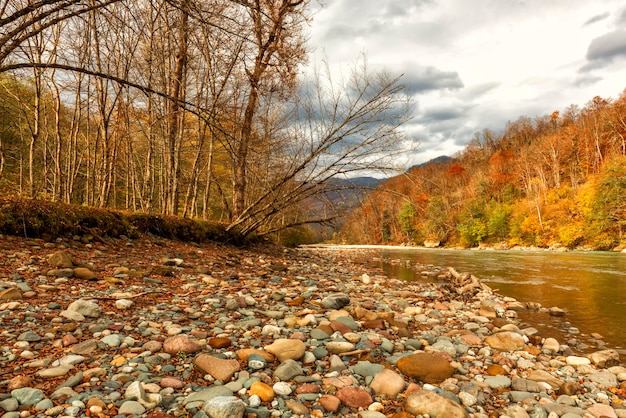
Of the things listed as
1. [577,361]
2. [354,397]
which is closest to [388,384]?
[354,397]

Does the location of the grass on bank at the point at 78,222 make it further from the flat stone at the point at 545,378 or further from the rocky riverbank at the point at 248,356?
the flat stone at the point at 545,378

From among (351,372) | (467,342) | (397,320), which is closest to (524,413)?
(351,372)

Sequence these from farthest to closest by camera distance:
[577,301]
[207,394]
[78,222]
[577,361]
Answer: [577,301]
[78,222]
[577,361]
[207,394]

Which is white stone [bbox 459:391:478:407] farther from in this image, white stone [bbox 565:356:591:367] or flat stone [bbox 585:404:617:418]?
white stone [bbox 565:356:591:367]

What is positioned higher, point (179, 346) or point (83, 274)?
point (83, 274)

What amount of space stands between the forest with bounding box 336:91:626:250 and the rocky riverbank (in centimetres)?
2169

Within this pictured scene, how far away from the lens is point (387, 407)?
91.7 inches

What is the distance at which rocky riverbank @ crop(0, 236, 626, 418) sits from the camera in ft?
7.08

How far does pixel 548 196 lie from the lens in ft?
145

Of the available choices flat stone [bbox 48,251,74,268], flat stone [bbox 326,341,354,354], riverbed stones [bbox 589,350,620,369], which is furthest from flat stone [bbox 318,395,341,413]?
flat stone [bbox 48,251,74,268]

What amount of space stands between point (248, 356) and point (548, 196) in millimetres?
51868

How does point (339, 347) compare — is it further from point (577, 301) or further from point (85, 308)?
point (577, 301)

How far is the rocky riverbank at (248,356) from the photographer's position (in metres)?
2.16

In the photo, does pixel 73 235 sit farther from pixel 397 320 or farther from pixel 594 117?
pixel 594 117
